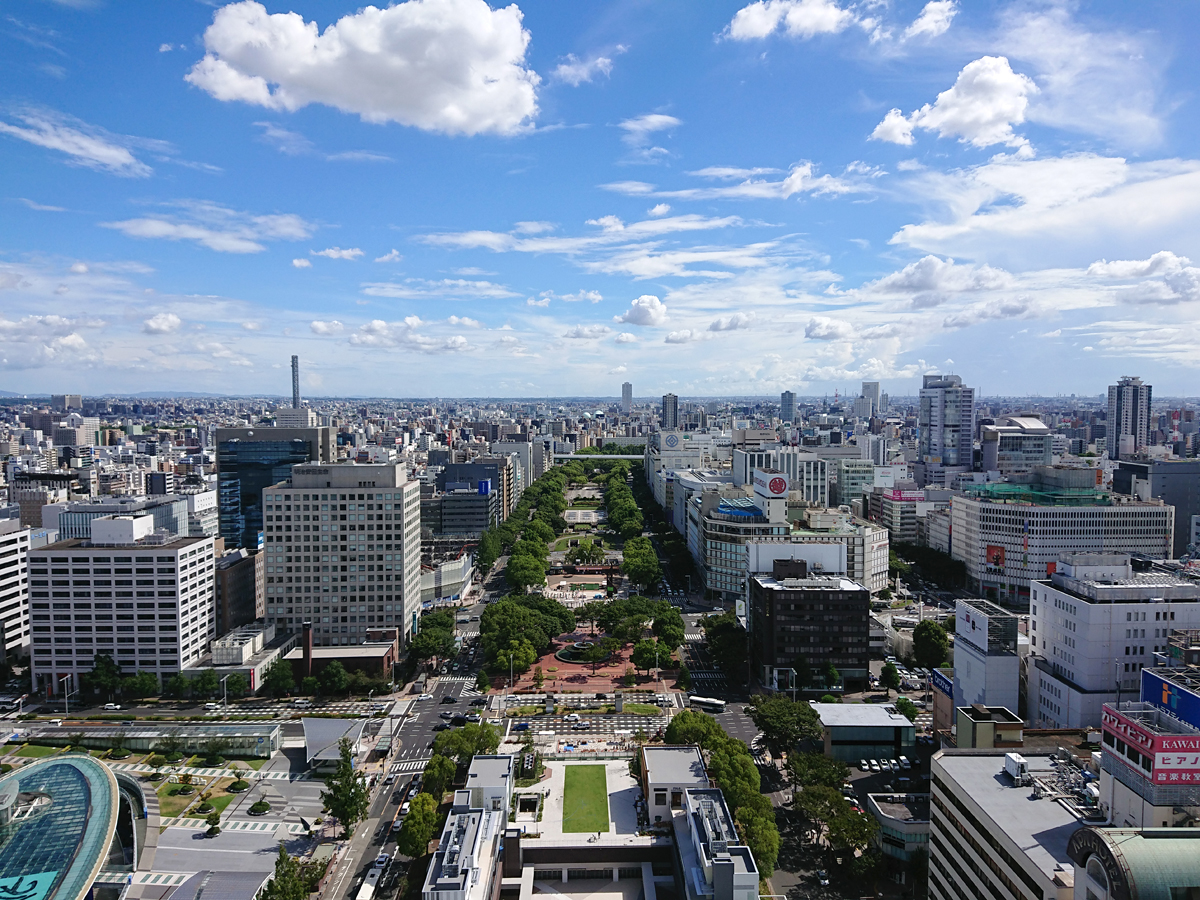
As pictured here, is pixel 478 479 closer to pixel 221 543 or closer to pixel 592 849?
pixel 221 543

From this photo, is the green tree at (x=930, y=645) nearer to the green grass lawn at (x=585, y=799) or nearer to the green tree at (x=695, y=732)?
the green tree at (x=695, y=732)

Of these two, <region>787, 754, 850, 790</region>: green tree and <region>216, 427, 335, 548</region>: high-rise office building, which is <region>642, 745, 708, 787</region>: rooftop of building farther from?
<region>216, 427, 335, 548</region>: high-rise office building

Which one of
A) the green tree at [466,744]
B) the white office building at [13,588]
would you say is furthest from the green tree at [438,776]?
the white office building at [13,588]

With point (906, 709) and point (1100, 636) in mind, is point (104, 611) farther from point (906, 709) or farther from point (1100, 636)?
point (1100, 636)

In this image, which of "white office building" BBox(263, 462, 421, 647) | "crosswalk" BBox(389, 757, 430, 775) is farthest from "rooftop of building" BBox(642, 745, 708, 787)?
"white office building" BBox(263, 462, 421, 647)

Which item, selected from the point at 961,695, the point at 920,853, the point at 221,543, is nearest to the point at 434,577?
the point at 221,543

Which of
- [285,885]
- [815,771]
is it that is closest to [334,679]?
[285,885]
